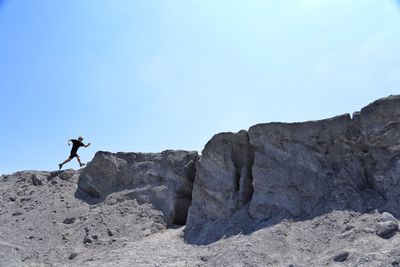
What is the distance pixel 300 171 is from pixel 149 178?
6.36 metres

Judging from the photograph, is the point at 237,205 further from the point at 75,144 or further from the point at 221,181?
the point at 75,144

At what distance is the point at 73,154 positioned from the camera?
19812 millimetres

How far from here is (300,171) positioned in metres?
14.1

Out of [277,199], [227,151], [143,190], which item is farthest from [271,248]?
[143,190]

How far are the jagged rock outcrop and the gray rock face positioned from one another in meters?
1.29

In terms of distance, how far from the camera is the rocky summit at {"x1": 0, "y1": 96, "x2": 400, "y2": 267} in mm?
11859

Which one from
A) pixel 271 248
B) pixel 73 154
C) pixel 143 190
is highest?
pixel 73 154

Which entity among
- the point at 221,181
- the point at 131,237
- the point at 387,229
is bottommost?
the point at 387,229

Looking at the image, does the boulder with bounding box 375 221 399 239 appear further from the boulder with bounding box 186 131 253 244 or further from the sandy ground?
the boulder with bounding box 186 131 253 244

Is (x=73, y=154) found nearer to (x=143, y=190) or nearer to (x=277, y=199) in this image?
(x=143, y=190)

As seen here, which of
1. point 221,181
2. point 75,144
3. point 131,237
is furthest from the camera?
point 75,144

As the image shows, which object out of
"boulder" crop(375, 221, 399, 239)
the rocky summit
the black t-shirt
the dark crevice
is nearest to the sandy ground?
the rocky summit

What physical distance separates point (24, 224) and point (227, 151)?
7702mm

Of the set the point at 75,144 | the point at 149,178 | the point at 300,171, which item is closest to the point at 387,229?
the point at 300,171
